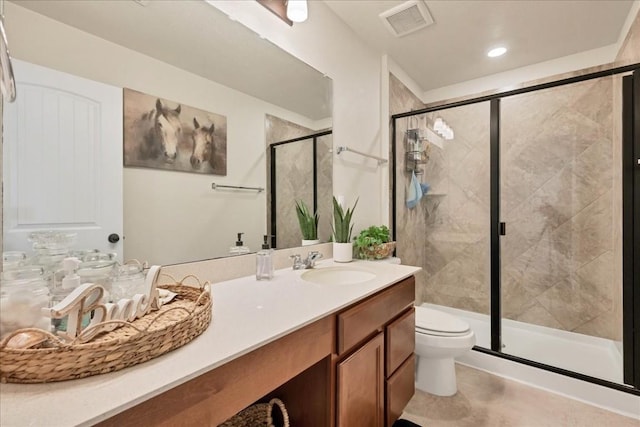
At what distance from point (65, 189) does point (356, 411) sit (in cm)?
124

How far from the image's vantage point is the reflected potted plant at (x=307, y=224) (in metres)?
1.71

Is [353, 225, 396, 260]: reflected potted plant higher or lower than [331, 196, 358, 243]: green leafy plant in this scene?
lower

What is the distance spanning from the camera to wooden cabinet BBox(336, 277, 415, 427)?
40.1 inches

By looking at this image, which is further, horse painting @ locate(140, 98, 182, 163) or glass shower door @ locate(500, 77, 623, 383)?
glass shower door @ locate(500, 77, 623, 383)

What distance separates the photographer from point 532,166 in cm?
260

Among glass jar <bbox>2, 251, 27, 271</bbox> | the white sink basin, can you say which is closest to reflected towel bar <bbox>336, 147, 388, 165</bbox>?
the white sink basin

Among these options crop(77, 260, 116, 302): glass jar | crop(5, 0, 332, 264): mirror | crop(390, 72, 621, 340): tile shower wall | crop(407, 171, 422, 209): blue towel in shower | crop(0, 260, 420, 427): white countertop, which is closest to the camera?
crop(0, 260, 420, 427): white countertop

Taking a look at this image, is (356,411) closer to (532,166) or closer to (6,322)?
(6,322)

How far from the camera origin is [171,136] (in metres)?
1.12

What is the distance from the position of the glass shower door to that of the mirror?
2.13 metres

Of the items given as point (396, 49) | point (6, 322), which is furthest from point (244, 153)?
point (396, 49)

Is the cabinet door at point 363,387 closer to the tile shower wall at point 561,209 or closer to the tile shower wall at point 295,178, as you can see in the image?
the tile shower wall at point 295,178

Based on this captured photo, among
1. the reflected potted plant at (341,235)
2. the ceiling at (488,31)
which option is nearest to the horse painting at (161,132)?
the reflected potted plant at (341,235)

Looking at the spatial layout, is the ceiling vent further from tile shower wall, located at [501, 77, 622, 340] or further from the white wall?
tile shower wall, located at [501, 77, 622, 340]
